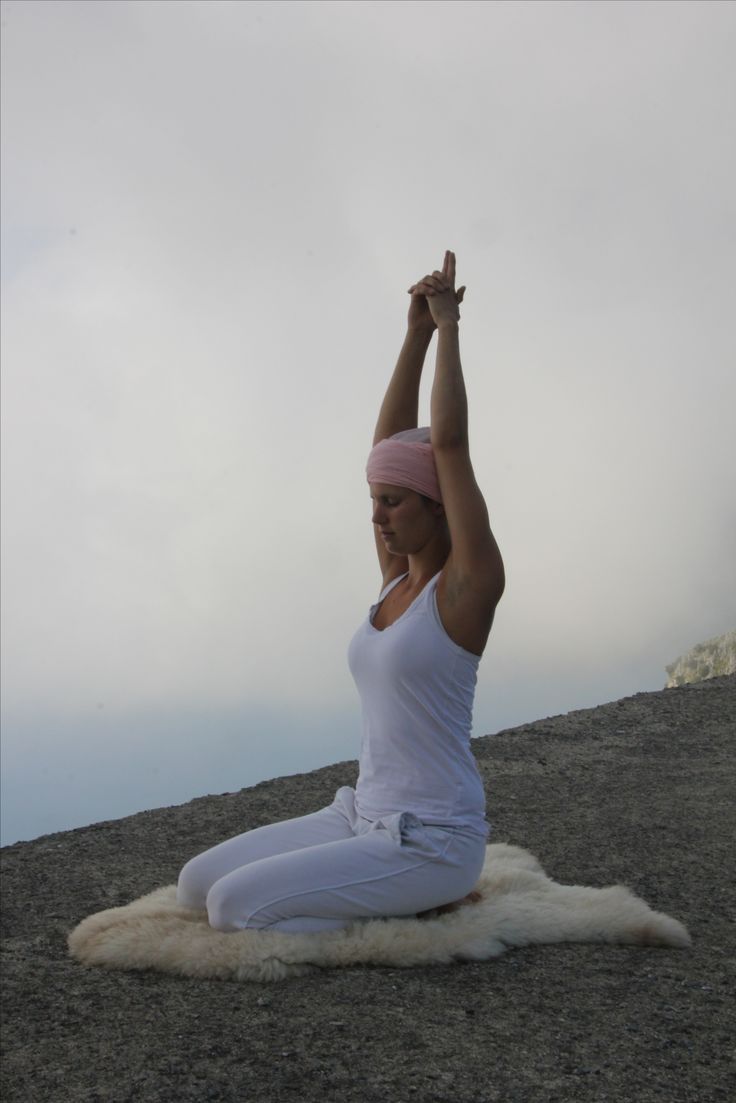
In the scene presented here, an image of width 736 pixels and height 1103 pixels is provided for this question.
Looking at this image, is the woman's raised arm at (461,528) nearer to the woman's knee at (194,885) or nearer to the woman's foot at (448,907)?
the woman's foot at (448,907)

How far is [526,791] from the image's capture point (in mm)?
6332

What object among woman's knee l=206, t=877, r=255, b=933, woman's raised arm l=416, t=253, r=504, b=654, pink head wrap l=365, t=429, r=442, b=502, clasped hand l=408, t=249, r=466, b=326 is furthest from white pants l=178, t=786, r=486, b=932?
clasped hand l=408, t=249, r=466, b=326

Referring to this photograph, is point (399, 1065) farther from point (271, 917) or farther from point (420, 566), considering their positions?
point (420, 566)

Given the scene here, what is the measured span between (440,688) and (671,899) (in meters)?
1.86

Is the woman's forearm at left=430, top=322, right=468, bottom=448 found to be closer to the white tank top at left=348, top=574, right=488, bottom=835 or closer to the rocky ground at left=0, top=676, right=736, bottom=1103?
the white tank top at left=348, top=574, right=488, bottom=835

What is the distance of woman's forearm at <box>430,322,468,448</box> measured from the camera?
3404mm

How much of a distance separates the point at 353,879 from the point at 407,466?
121cm

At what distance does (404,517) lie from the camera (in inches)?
139

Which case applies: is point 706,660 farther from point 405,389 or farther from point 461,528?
point 461,528

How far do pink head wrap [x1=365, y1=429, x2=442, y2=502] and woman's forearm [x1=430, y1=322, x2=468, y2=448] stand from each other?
0.25 feet

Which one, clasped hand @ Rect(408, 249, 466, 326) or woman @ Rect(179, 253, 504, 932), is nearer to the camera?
woman @ Rect(179, 253, 504, 932)

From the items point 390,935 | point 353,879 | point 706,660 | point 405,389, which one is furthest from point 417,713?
point 706,660

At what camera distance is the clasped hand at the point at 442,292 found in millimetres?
3623

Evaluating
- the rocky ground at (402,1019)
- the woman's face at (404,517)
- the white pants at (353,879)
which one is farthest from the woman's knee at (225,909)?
the woman's face at (404,517)
